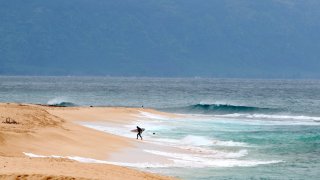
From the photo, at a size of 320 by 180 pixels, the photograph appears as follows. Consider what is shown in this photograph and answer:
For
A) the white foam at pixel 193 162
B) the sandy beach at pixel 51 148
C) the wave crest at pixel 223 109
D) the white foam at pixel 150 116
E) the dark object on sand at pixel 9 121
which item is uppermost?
the wave crest at pixel 223 109

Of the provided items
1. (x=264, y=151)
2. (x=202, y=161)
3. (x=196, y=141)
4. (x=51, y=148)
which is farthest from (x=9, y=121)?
(x=264, y=151)

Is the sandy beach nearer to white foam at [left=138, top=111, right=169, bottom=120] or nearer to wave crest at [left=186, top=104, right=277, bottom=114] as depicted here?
white foam at [left=138, top=111, right=169, bottom=120]

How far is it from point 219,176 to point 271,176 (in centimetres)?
211

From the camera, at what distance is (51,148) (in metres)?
29.2

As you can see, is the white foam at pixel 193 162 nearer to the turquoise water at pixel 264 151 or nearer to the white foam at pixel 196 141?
the turquoise water at pixel 264 151

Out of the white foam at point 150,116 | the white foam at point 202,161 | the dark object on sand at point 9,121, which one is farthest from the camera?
the white foam at point 150,116

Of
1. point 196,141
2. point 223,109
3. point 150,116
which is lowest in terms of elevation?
point 196,141

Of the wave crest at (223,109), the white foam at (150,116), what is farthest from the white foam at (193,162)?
the wave crest at (223,109)

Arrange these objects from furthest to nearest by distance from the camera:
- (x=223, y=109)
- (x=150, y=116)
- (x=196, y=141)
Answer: (x=223, y=109) → (x=150, y=116) → (x=196, y=141)

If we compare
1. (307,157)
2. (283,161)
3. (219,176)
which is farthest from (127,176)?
(307,157)

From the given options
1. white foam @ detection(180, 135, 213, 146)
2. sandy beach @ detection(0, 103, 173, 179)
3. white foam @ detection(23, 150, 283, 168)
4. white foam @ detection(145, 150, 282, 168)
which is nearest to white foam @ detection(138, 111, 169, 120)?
white foam @ detection(180, 135, 213, 146)

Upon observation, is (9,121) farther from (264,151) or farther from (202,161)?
(264,151)

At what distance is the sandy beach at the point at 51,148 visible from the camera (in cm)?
1833

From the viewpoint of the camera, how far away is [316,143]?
43219 mm
